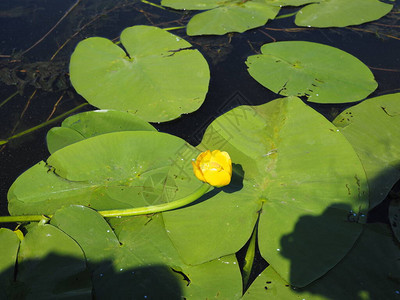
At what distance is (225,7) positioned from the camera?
120 inches

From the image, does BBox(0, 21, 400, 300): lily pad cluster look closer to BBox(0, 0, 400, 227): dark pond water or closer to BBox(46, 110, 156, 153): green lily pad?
BBox(46, 110, 156, 153): green lily pad

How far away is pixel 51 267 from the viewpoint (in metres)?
1.47

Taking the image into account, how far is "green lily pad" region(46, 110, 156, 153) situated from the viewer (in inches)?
79.7

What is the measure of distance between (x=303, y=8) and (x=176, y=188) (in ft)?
7.71

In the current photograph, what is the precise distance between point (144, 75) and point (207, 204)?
1.15 metres

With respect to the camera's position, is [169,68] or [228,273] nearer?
[228,273]

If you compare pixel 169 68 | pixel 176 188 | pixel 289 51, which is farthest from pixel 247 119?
pixel 289 51

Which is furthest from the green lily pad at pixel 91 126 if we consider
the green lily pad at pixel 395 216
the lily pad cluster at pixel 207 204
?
the green lily pad at pixel 395 216

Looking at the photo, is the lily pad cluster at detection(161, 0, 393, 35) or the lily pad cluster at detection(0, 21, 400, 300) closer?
the lily pad cluster at detection(0, 21, 400, 300)

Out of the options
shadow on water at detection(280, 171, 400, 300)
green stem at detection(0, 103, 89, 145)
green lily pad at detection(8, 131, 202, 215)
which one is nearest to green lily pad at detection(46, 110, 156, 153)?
green lily pad at detection(8, 131, 202, 215)

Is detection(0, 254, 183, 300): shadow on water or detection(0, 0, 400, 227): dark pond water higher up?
detection(0, 0, 400, 227): dark pond water

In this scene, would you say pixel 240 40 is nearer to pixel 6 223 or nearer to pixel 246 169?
pixel 246 169

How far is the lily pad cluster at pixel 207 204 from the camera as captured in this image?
145cm

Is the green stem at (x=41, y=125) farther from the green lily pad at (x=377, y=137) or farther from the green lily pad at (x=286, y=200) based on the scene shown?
the green lily pad at (x=377, y=137)
